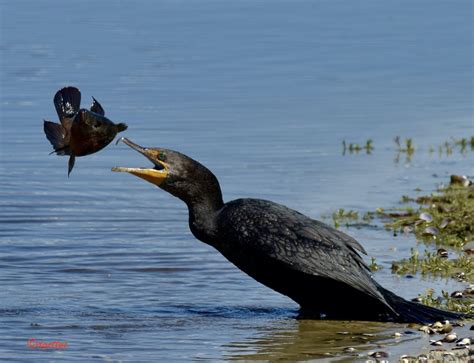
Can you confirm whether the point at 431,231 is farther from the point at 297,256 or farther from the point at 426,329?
the point at 426,329

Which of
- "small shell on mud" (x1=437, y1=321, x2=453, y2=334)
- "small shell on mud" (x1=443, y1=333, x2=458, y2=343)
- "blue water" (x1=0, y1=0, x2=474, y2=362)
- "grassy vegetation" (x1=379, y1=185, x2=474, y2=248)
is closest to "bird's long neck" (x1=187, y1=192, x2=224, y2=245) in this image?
"blue water" (x1=0, y1=0, x2=474, y2=362)

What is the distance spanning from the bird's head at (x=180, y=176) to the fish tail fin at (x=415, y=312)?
1362 millimetres

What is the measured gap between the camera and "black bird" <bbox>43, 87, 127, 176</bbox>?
8.45m

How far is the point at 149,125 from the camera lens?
585 inches

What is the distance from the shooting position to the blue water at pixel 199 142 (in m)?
8.95

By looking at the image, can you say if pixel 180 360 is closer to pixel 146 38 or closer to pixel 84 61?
pixel 84 61

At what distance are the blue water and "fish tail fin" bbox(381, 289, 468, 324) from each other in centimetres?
14

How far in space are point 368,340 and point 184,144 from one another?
19.5 feet

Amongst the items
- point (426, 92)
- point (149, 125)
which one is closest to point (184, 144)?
point (149, 125)

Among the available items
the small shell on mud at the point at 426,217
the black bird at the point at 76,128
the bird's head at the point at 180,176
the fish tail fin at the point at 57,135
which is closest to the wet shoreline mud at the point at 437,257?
the small shell on mud at the point at 426,217

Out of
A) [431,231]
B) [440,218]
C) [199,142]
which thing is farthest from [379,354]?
[199,142]

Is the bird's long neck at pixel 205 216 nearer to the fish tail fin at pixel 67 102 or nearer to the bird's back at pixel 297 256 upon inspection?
the bird's back at pixel 297 256

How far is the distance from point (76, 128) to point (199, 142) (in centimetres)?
574

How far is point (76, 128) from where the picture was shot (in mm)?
8469
